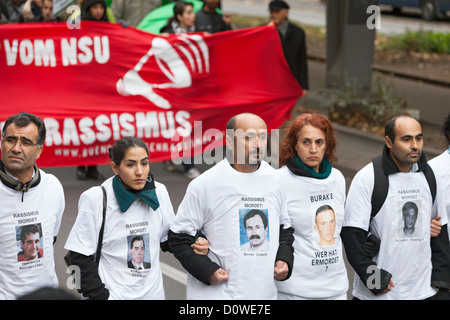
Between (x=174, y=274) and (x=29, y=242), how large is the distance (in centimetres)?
286

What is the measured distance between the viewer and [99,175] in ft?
34.7

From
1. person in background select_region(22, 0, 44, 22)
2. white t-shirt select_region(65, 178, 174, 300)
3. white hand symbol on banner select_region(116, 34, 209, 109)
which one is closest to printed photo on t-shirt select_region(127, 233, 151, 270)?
white t-shirt select_region(65, 178, 174, 300)

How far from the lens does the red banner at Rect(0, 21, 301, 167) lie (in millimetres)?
9867

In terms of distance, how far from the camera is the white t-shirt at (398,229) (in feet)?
17.5

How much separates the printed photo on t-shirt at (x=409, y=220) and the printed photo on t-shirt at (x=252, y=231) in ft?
3.15

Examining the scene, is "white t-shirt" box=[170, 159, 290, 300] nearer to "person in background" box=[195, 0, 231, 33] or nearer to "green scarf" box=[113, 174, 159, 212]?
"green scarf" box=[113, 174, 159, 212]

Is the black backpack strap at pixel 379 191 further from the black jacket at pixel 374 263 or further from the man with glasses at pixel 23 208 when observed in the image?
the man with glasses at pixel 23 208

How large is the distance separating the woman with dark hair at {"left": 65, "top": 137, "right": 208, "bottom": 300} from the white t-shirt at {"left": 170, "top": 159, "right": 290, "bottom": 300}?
0.37 feet

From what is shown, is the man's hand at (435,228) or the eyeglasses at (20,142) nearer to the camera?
the eyeglasses at (20,142)

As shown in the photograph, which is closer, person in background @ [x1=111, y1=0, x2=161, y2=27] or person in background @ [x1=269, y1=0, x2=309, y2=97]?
person in background @ [x1=269, y1=0, x2=309, y2=97]

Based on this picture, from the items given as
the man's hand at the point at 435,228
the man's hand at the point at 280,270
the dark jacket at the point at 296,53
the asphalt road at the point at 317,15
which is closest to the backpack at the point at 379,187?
the man's hand at the point at 435,228

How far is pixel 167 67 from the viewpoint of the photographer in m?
10.5

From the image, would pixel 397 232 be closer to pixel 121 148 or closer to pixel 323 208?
pixel 323 208

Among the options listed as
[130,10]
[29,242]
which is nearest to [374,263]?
[29,242]
